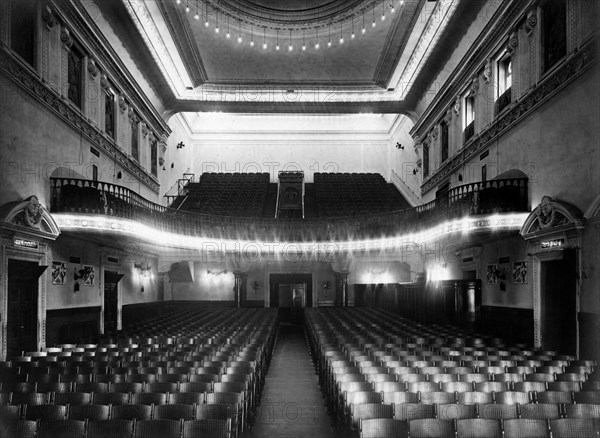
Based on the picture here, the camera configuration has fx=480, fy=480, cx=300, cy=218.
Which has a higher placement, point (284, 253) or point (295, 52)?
point (295, 52)

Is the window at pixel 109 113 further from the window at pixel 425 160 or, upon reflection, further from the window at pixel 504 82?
the window at pixel 425 160

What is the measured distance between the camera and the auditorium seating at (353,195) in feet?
74.9

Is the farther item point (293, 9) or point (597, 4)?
point (293, 9)

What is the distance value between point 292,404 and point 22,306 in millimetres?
5752

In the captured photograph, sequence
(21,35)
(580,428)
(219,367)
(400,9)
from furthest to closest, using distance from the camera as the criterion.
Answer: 1. (400,9)
2. (21,35)
3. (219,367)
4. (580,428)

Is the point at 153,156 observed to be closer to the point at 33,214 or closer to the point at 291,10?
the point at 291,10

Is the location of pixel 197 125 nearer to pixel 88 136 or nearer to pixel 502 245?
pixel 88 136

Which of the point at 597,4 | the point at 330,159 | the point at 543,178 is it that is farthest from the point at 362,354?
the point at 330,159

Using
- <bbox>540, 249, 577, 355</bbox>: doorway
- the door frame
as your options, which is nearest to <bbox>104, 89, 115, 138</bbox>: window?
the door frame

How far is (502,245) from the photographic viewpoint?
12.6m

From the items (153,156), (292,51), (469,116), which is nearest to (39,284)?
(153,156)

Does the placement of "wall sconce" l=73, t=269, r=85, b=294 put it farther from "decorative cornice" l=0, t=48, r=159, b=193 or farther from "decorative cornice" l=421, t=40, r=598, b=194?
"decorative cornice" l=421, t=40, r=598, b=194

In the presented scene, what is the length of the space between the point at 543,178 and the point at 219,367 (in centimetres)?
784

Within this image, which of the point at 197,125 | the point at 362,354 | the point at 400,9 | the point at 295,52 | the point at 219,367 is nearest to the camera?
the point at 219,367
